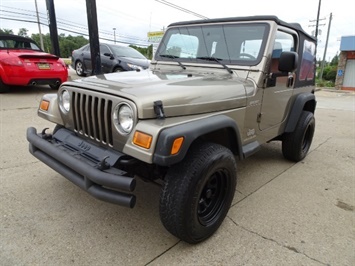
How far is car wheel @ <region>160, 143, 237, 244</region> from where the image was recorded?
201 centimetres

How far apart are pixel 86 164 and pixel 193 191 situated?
0.83 metres

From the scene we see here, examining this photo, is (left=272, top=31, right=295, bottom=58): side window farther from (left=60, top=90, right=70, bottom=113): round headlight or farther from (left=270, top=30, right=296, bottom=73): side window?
(left=60, top=90, right=70, bottom=113): round headlight

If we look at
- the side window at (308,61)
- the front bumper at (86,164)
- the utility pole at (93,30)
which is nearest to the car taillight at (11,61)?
the utility pole at (93,30)

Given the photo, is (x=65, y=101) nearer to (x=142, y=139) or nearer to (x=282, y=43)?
(x=142, y=139)

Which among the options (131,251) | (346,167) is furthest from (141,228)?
(346,167)

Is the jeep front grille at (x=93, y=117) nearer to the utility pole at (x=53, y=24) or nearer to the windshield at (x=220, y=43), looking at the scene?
the windshield at (x=220, y=43)

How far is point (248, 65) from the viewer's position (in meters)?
2.98

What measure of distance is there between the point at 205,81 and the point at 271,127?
126 centimetres

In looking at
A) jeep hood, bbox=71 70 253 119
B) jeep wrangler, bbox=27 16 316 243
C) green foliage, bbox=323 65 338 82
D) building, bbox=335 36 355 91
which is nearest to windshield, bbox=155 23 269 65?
jeep wrangler, bbox=27 16 316 243

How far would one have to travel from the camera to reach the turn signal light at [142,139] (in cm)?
186

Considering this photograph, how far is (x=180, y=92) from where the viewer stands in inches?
87.4

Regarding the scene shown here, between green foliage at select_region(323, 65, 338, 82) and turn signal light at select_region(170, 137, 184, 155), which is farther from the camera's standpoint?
green foliage at select_region(323, 65, 338, 82)

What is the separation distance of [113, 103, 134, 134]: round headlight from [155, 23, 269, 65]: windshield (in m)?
1.52

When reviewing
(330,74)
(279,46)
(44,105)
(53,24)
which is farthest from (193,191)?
(330,74)
